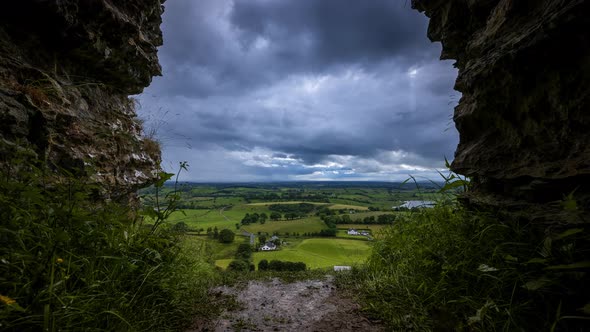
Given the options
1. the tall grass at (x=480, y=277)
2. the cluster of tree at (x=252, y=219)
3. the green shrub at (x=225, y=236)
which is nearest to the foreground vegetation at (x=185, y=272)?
the tall grass at (x=480, y=277)

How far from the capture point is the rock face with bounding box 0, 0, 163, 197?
3.85m

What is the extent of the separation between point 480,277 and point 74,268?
187 inches

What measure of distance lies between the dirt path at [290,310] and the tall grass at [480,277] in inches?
17.5

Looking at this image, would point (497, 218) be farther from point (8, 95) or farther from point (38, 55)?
point (38, 55)

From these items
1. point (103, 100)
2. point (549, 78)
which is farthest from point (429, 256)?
point (103, 100)

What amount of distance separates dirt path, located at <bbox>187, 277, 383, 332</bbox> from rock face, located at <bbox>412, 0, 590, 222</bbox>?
9.51ft

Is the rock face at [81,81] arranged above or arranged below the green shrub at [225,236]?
above

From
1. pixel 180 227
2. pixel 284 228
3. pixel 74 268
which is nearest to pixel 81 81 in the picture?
pixel 180 227

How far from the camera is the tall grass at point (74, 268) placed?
2.06 metres

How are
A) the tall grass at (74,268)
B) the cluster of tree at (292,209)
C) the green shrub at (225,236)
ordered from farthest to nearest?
the cluster of tree at (292,209), the green shrub at (225,236), the tall grass at (74,268)

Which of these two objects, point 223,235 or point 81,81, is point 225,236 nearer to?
point 223,235

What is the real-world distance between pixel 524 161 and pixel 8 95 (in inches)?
301

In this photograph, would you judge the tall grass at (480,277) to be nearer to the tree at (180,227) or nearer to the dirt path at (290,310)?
the dirt path at (290,310)

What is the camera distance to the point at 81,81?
5.51m
